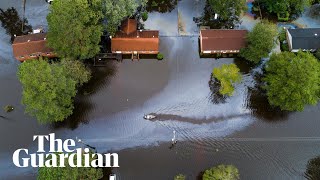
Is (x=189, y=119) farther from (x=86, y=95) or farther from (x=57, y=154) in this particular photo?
(x=57, y=154)

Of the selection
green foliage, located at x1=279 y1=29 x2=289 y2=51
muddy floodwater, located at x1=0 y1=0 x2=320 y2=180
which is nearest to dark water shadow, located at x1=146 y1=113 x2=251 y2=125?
muddy floodwater, located at x1=0 y1=0 x2=320 y2=180

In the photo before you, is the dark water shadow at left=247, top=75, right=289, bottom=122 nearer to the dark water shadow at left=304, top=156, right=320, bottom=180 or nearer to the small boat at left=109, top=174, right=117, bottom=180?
the dark water shadow at left=304, top=156, right=320, bottom=180

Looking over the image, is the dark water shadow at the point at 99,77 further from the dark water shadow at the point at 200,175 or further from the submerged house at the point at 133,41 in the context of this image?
the dark water shadow at the point at 200,175

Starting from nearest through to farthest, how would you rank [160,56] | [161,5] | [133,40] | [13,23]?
[133,40] < [160,56] < [13,23] < [161,5]

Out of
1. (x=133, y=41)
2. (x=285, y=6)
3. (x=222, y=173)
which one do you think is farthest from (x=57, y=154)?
(x=285, y=6)

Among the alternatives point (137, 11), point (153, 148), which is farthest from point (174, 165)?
point (137, 11)

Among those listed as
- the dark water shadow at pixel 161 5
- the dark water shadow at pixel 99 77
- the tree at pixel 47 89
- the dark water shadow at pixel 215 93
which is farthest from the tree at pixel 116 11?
the dark water shadow at pixel 215 93
